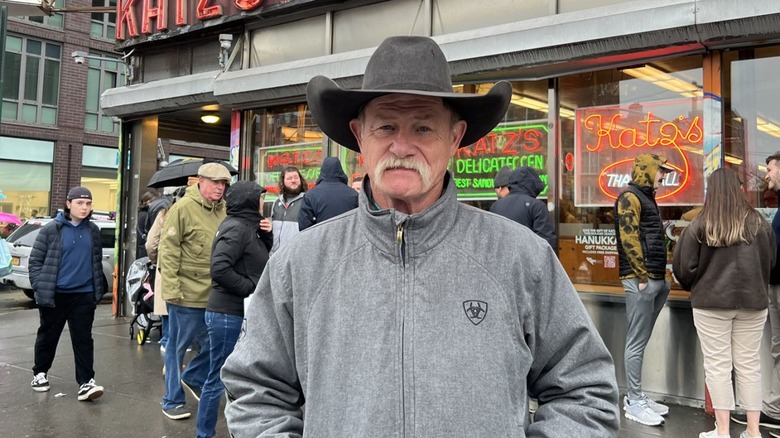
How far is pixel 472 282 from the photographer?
1.56 meters

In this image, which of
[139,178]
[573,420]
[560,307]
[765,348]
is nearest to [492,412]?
[573,420]

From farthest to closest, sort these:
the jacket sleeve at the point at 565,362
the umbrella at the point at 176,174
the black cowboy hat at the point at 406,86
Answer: the umbrella at the point at 176,174 → the black cowboy hat at the point at 406,86 → the jacket sleeve at the point at 565,362

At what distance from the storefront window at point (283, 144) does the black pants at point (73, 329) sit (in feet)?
10.5

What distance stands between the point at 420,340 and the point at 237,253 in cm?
344

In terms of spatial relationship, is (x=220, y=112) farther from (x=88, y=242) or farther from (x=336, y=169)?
(x=336, y=169)

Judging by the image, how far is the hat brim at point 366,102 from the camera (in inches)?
66.6

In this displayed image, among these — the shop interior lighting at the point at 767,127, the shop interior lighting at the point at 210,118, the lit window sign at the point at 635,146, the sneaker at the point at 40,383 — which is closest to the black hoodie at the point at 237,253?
the sneaker at the point at 40,383

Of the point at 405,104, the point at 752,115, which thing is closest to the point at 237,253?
the point at 405,104

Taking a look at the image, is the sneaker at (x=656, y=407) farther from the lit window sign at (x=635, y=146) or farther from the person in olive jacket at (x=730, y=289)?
the lit window sign at (x=635, y=146)

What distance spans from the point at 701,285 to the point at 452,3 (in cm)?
425

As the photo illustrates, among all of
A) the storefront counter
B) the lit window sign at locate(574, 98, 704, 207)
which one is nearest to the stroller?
the lit window sign at locate(574, 98, 704, 207)

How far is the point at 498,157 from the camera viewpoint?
23.8 feet

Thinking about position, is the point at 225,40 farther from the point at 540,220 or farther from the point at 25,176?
the point at 25,176

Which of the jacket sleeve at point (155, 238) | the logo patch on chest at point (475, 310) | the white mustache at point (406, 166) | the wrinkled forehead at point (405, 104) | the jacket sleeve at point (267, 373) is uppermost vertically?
the wrinkled forehead at point (405, 104)
